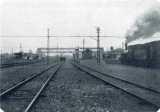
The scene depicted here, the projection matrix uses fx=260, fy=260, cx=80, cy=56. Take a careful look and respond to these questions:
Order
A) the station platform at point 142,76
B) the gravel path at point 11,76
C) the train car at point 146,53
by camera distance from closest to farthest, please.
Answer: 1. the station platform at point 142,76
2. the gravel path at point 11,76
3. the train car at point 146,53

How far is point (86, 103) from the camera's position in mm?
8812

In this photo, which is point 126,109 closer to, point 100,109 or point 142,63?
point 100,109

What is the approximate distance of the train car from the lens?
88.7 ft

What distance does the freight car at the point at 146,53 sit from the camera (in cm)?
2706

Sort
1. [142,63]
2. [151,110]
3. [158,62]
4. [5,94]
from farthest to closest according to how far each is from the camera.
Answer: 1. [142,63]
2. [158,62]
3. [5,94]
4. [151,110]

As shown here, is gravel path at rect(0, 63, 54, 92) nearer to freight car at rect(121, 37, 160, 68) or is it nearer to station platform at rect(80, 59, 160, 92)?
station platform at rect(80, 59, 160, 92)

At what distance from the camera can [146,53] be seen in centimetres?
3005

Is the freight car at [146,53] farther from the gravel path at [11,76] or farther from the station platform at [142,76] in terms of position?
the gravel path at [11,76]

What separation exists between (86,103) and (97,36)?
4109cm

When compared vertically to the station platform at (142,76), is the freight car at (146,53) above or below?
above

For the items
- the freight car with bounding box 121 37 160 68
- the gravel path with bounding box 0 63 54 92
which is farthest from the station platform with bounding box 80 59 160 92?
the gravel path with bounding box 0 63 54 92

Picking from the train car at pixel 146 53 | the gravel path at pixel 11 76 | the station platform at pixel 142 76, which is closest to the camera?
the station platform at pixel 142 76

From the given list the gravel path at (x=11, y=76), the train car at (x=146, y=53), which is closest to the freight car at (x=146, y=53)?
the train car at (x=146, y=53)

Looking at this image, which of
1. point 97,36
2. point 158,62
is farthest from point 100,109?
point 97,36
